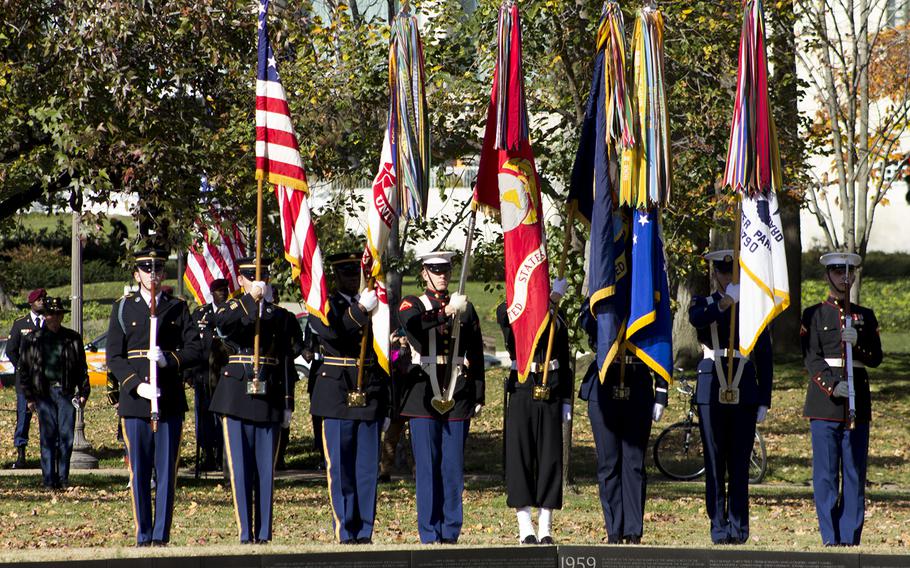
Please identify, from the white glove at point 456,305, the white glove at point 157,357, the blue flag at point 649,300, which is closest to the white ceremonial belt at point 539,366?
the blue flag at point 649,300

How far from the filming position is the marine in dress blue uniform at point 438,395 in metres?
10.4

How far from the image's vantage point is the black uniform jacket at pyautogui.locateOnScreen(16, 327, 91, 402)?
15.9m

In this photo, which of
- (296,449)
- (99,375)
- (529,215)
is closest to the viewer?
(529,215)

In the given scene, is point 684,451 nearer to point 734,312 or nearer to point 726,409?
point 726,409

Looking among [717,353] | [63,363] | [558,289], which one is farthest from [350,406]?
[63,363]

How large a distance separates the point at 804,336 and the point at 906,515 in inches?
162

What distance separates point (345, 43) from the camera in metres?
17.0

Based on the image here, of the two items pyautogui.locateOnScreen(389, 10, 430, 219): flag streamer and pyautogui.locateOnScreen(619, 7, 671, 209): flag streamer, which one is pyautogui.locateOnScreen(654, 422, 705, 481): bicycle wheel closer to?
pyautogui.locateOnScreen(619, 7, 671, 209): flag streamer

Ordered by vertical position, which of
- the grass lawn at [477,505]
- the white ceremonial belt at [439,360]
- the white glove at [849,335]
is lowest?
the grass lawn at [477,505]

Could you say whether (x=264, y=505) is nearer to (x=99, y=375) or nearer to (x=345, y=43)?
(x=345, y=43)

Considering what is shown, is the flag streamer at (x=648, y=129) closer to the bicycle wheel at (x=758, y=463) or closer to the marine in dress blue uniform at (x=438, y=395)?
the marine in dress blue uniform at (x=438, y=395)

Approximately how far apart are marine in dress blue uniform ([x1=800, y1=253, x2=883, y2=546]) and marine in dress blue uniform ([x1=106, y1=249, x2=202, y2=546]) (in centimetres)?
470

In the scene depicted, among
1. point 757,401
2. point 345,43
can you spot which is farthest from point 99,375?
point 757,401

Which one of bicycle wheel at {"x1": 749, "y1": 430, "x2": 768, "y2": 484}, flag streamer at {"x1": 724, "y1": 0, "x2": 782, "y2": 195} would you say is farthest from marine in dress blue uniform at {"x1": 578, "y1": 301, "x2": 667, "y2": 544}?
bicycle wheel at {"x1": 749, "y1": 430, "x2": 768, "y2": 484}
